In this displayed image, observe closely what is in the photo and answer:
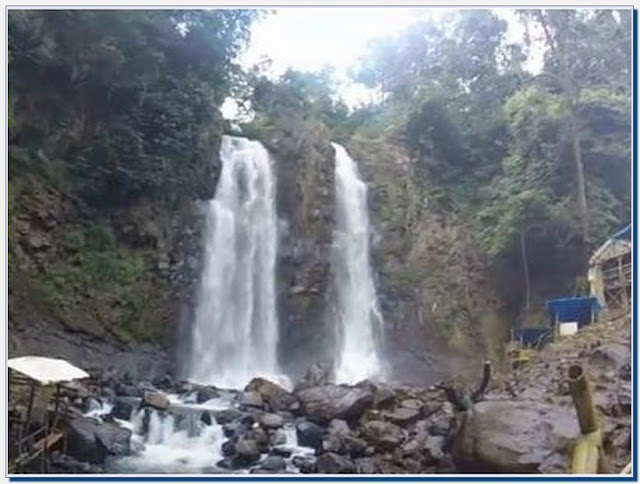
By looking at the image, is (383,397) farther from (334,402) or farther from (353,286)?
(353,286)

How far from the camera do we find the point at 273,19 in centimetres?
1020

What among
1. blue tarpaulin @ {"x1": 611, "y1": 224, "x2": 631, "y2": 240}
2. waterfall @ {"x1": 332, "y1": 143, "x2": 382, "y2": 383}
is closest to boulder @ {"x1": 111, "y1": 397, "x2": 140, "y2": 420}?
waterfall @ {"x1": 332, "y1": 143, "x2": 382, "y2": 383}

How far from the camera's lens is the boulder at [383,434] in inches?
225

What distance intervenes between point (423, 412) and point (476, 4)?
355 centimetres

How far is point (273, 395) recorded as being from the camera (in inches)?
273

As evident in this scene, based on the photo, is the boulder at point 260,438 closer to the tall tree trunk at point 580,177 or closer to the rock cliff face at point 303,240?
the rock cliff face at point 303,240

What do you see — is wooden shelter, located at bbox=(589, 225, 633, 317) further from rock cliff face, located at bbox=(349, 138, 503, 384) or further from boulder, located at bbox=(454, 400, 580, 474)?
boulder, located at bbox=(454, 400, 580, 474)

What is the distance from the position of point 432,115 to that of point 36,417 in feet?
28.9

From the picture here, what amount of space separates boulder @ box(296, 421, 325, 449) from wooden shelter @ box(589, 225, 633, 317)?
387 centimetres

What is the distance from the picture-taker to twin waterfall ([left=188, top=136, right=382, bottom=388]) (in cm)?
930

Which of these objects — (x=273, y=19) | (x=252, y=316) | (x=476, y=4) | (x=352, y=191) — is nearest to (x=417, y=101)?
(x=352, y=191)

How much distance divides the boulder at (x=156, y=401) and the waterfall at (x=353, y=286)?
331 centimetres

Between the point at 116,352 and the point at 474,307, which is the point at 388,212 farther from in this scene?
the point at 116,352

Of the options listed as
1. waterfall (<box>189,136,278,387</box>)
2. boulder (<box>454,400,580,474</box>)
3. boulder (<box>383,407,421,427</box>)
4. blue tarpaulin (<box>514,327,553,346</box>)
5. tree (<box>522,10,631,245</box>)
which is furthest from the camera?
tree (<box>522,10,631,245</box>)
